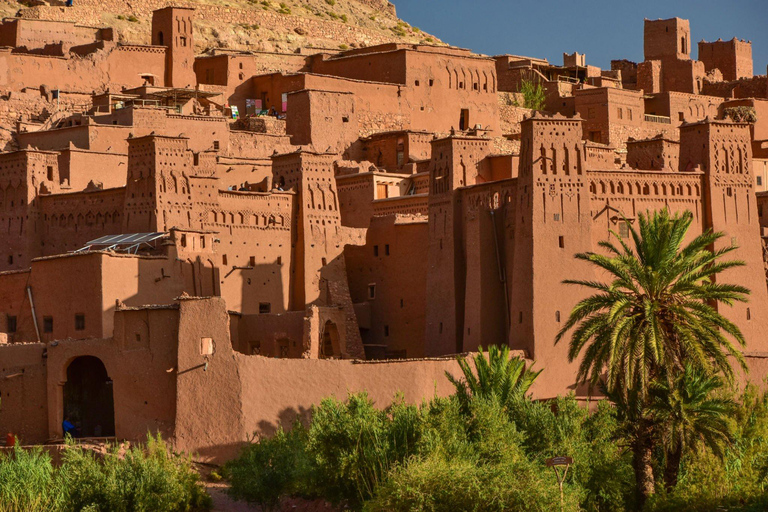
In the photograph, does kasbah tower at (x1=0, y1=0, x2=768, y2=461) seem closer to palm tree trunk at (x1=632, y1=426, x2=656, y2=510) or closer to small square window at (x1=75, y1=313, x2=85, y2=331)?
small square window at (x1=75, y1=313, x2=85, y2=331)

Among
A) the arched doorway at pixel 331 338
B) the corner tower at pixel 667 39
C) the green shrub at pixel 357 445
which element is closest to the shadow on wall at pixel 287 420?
the green shrub at pixel 357 445

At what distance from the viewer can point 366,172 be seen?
1982 inches

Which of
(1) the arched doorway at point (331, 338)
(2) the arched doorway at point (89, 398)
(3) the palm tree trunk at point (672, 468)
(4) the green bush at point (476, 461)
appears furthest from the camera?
(1) the arched doorway at point (331, 338)

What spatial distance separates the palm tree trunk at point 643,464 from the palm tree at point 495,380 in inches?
135

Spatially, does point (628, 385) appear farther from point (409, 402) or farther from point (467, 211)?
point (467, 211)

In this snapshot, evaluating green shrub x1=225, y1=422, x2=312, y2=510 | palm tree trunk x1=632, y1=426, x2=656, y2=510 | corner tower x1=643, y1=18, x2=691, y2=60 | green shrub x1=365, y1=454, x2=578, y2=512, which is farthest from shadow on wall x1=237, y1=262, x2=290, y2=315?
corner tower x1=643, y1=18, x2=691, y2=60

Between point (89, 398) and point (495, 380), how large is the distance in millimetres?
10516

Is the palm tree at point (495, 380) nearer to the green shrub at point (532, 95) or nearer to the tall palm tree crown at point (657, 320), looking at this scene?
the tall palm tree crown at point (657, 320)

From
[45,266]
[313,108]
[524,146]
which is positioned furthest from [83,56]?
[524,146]

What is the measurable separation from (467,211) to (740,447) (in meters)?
11.8

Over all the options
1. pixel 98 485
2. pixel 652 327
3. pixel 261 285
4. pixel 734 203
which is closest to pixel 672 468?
pixel 652 327

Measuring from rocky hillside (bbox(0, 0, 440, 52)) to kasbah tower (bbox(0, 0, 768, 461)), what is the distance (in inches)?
303

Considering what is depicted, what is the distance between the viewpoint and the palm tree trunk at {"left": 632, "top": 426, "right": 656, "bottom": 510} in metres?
32.9

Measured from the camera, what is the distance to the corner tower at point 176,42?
58938 millimetres
